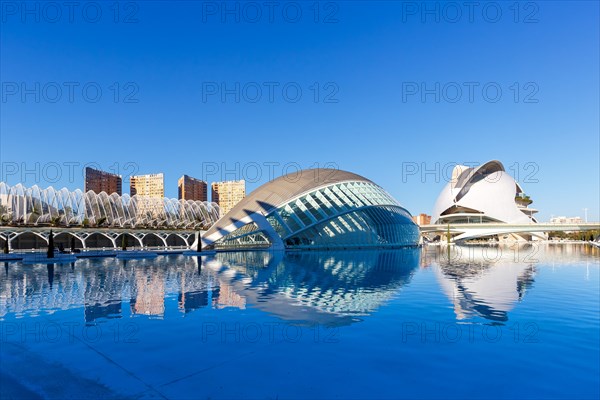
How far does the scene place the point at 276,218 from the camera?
42.8m

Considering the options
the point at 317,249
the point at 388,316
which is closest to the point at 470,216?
the point at 317,249

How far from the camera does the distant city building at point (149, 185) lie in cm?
12144

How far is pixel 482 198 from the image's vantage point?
100812 mm

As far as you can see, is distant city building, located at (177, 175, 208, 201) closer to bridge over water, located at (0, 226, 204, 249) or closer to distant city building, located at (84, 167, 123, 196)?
distant city building, located at (84, 167, 123, 196)

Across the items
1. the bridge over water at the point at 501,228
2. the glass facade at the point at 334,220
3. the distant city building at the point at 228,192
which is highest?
the distant city building at the point at 228,192

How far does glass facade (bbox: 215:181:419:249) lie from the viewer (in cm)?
4291

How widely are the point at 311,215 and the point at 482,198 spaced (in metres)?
73.9

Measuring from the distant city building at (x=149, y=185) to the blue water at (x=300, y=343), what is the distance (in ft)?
369

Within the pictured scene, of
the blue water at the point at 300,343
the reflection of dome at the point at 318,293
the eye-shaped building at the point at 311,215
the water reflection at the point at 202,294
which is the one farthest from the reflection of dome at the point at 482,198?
the blue water at the point at 300,343

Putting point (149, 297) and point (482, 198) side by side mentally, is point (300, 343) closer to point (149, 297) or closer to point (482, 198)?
point (149, 297)

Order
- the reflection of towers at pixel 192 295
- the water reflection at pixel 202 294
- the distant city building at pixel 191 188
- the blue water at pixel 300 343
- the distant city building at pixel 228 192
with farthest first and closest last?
1. the distant city building at pixel 228 192
2. the distant city building at pixel 191 188
3. the reflection of towers at pixel 192 295
4. the water reflection at pixel 202 294
5. the blue water at pixel 300 343

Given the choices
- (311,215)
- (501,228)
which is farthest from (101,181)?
(501,228)

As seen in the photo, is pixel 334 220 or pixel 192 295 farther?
pixel 334 220

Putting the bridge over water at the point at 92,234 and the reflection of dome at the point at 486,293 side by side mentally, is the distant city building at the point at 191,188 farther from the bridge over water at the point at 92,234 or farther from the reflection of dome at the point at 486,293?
the reflection of dome at the point at 486,293
